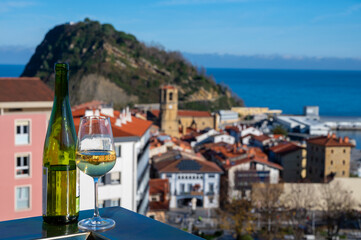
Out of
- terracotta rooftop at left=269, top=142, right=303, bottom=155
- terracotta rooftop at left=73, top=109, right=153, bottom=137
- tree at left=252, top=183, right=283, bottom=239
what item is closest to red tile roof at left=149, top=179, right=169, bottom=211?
Answer: tree at left=252, top=183, right=283, bottom=239

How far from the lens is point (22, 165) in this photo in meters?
7.62

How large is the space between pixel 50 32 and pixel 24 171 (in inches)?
3260

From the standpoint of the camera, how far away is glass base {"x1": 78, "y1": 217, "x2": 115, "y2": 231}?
1.12m

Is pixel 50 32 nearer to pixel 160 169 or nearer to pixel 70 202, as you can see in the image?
pixel 160 169

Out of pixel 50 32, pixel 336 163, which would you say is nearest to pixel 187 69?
pixel 50 32

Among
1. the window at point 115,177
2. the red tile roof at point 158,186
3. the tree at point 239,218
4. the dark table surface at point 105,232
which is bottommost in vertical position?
the tree at point 239,218

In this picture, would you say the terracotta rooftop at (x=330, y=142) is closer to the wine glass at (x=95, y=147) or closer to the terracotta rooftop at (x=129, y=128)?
the terracotta rooftop at (x=129, y=128)

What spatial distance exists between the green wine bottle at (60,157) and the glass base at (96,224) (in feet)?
0.35

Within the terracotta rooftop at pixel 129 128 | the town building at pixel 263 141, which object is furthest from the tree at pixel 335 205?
the town building at pixel 263 141

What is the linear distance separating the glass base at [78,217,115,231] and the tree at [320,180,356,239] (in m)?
17.2

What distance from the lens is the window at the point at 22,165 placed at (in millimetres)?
7516

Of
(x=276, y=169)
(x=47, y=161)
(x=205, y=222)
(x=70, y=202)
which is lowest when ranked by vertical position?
(x=205, y=222)

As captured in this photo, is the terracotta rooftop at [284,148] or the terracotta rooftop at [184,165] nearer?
the terracotta rooftop at [184,165]

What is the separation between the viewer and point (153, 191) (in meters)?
19.4
